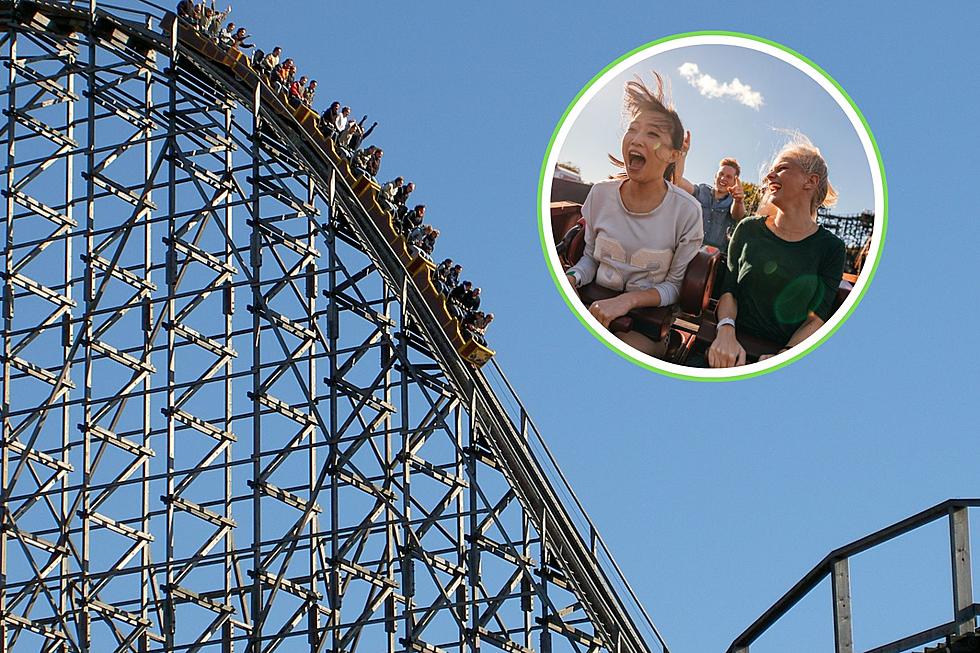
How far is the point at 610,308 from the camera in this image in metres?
27.0

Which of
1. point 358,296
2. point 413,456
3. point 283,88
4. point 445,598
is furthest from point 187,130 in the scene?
point 445,598

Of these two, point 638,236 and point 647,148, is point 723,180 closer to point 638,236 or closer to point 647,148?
point 647,148

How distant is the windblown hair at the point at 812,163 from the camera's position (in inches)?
1105

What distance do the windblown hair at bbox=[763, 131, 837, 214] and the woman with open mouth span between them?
4.23 feet

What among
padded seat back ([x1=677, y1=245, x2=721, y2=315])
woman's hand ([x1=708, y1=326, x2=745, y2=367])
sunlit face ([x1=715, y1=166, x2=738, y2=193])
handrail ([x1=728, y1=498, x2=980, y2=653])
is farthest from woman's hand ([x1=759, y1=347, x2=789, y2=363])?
handrail ([x1=728, y1=498, x2=980, y2=653])

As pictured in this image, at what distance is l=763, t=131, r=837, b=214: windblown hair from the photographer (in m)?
28.1

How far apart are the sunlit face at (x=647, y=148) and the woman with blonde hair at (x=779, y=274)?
1305mm

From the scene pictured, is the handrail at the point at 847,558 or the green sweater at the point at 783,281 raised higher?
the green sweater at the point at 783,281

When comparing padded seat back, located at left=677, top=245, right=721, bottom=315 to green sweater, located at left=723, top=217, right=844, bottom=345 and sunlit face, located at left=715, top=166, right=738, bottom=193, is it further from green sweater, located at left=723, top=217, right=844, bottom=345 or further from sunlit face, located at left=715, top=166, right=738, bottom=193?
sunlit face, located at left=715, top=166, right=738, bottom=193

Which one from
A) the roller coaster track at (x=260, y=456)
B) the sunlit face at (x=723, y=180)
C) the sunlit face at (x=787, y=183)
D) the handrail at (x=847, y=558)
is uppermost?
the sunlit face at (x=787, y=183)

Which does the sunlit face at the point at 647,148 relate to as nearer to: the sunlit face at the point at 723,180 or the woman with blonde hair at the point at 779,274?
the sunlit face at the point at 723,180

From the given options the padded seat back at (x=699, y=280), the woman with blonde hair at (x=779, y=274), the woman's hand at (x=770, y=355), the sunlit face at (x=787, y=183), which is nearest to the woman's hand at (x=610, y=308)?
the padded seat back at (x=699, y=280)

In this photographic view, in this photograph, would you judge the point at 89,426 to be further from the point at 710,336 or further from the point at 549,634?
the point at 710,336

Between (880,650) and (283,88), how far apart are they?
1501cm
